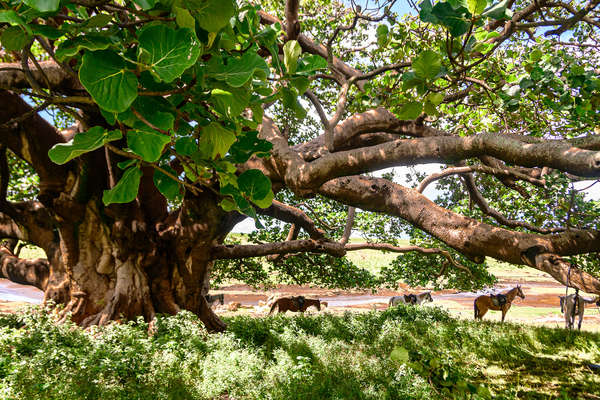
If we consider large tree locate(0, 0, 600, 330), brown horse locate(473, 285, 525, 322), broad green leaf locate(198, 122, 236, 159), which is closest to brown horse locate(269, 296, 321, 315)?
large tree locate(0, 0, 600, 330)

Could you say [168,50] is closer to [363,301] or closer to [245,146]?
[245,146]

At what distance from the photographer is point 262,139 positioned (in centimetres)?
103

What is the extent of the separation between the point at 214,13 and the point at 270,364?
4422mm

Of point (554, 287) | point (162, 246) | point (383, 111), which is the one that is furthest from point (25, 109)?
point (554, 287)

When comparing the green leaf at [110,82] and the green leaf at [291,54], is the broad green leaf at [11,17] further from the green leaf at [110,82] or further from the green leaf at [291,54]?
the green leaf at [291,54]

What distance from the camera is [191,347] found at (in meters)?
4.53

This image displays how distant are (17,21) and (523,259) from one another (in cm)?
358

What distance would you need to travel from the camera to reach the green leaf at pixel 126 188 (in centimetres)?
91

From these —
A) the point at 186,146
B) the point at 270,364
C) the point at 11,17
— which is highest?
the point at 11,17

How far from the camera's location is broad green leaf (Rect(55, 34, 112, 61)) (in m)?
0.63

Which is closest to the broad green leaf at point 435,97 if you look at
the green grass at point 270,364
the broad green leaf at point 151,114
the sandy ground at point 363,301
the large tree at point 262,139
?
the large tree at point 262,139

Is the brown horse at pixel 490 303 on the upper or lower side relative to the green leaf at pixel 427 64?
lower

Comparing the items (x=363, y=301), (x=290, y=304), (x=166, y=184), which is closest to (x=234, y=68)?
(x=166, y=184)

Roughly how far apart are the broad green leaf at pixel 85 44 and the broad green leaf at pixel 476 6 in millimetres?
1330
